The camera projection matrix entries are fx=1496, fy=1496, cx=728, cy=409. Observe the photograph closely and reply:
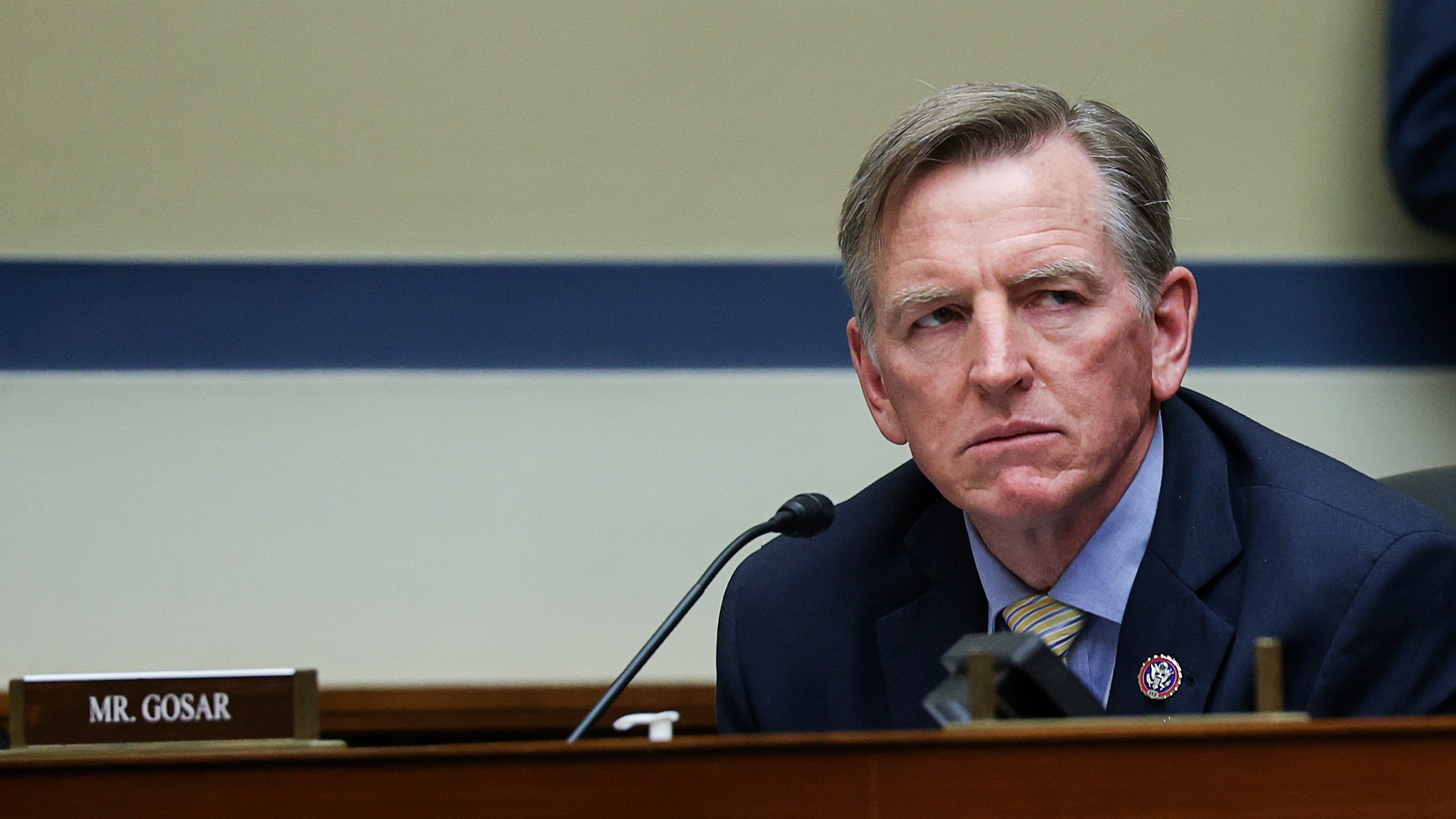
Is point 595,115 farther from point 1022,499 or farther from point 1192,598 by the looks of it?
point 1192,598

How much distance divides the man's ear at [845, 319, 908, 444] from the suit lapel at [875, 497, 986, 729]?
154 mm

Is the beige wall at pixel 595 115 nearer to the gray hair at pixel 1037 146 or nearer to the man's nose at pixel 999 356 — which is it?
the gray hair at pixel 1037 146

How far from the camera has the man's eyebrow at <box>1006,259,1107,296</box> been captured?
173cm

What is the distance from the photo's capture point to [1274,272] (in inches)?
116

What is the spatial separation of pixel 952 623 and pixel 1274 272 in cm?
143

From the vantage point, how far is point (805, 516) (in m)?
1.70

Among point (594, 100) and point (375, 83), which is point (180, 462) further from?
point (594, 100)

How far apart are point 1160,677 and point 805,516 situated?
0.43m

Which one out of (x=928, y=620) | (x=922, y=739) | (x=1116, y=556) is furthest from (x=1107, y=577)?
(x=922, y=739)

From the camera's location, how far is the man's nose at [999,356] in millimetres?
1699

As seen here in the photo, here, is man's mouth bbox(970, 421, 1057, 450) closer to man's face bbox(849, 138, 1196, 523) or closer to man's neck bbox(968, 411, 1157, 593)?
man's face bbox(849, 138, 1196, 523)

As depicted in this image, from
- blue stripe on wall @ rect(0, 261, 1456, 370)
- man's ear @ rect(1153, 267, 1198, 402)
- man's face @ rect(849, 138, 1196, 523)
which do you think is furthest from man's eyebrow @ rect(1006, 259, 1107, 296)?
blue stripe on wall @ rect(0, 261, 1456, 370)

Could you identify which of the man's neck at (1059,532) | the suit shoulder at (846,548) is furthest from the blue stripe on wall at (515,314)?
the man's neck at (1059,532)

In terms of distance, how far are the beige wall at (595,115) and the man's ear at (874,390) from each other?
88cm
